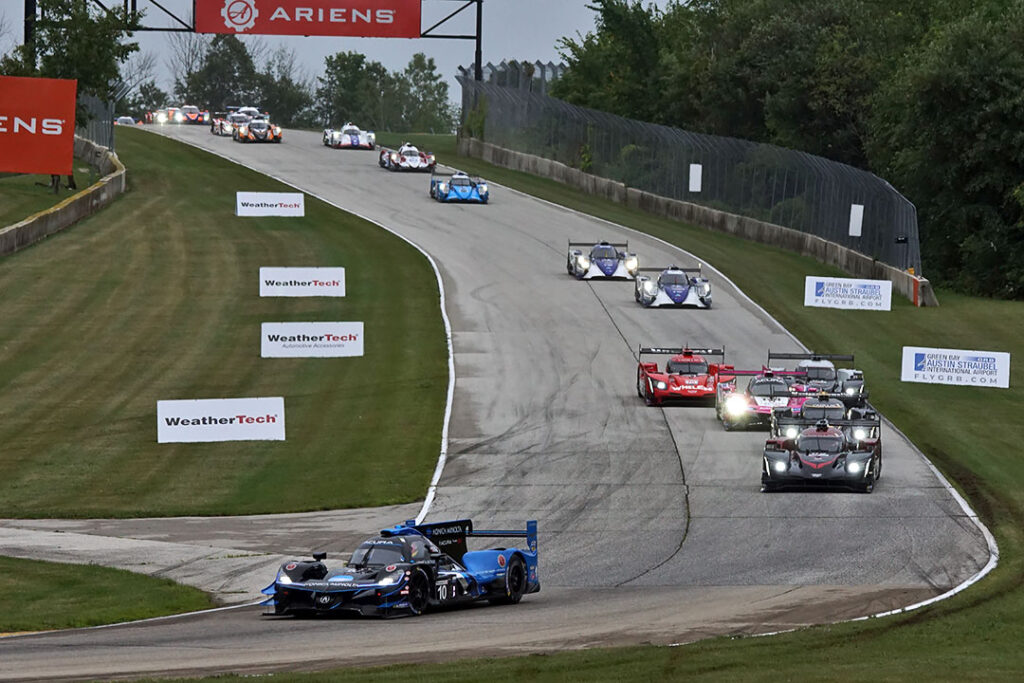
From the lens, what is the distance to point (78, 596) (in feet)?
70.6

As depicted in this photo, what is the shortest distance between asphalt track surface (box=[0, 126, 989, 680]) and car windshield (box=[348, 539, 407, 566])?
99cm

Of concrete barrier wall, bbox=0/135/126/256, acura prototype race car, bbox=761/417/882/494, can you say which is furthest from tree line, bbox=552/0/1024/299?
concrete barrier wall, bbox=0/135/126/256

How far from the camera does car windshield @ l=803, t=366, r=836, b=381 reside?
1534 inches

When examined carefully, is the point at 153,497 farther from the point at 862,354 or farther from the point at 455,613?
the point at 862,354

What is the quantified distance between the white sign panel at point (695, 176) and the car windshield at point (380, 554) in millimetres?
54729

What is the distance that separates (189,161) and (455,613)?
6858cm

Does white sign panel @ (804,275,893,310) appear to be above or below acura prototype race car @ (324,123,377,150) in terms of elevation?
below

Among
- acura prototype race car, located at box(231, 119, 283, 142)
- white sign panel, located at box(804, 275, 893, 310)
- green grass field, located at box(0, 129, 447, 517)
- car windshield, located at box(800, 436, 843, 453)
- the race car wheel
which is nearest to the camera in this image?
the race car wheel

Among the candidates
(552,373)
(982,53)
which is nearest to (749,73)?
(982,53)

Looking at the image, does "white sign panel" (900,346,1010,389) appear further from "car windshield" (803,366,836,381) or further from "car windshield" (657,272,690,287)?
"car windshield" (657,272,690,287)

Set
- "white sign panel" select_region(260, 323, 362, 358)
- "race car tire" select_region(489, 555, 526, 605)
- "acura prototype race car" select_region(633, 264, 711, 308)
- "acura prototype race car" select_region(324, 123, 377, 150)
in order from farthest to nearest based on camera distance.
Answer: "acura prototype race car" select_region(324, 123, 377, 150), "acura prototype race car" select_region(633, 264, 711, 308), "white sign panel" select_region(260, 323, 362, 358), "race car tire" select_region(489, 555, 526, 605)

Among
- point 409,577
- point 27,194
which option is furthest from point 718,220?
point 409,577

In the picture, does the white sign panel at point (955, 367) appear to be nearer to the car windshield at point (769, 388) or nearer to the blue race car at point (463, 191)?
the car windshield at point (769, 388)

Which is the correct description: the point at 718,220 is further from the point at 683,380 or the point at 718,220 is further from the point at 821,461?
the point at 821,461
